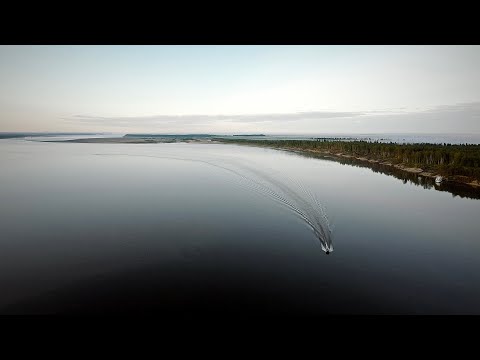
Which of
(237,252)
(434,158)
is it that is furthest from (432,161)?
(237,252)

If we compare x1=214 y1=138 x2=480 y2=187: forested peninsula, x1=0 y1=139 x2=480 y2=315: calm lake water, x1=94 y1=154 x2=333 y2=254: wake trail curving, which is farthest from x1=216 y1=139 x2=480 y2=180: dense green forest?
x1=94 y1=154 x2=333 y2=254: wake trail curving

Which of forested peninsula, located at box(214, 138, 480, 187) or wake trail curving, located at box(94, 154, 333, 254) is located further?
forested peninsula, located at box(214, 138, 480, 187)

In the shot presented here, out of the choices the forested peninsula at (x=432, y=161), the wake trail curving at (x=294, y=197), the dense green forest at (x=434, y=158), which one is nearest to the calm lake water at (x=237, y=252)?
the wake trail curving at (x=294, y=197)

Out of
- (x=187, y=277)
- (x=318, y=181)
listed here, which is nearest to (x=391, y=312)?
(x=187, y=277)

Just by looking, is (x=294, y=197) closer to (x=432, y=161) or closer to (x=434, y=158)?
(x=432, y=161)

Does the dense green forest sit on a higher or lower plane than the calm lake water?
higher

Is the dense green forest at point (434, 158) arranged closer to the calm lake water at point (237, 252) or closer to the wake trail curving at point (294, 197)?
the calm lake water at point (237, 252)

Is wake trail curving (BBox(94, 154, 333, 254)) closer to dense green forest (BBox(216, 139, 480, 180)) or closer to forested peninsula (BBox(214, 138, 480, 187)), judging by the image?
forested peninsula (BBox(214, 138, 480, 187))
